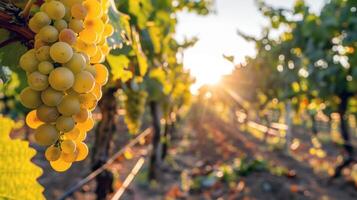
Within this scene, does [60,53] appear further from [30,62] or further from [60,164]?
[60,164]

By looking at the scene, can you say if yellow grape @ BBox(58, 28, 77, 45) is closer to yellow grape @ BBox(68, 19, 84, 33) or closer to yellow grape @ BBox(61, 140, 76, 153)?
yellow grape @ BBox(68, 19, 84, 33)

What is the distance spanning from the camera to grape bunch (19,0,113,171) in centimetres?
80

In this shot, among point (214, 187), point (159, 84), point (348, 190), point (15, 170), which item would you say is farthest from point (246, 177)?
point (15, 170)

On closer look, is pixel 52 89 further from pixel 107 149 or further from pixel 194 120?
pixel 194 120

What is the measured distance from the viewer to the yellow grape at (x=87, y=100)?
0.86 m

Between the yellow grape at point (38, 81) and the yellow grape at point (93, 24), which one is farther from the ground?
the yellow grape at point (93, 24)

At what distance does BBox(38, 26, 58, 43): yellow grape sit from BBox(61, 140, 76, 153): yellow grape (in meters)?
0.19

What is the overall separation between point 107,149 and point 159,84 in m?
0.92

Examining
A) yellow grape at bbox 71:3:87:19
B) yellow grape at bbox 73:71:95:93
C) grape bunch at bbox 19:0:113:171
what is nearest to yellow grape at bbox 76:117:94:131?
grape bunch at bbox 19:0:113:171

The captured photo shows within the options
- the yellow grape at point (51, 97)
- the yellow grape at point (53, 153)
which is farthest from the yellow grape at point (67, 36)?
the yellow grape at point (53, 153)

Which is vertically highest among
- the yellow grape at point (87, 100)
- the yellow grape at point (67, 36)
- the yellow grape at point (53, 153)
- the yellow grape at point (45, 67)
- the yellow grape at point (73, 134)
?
the yellow grape at point (67, 36)

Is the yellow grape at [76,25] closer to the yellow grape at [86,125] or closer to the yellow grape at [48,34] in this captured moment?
the yellow grape at [48,34]

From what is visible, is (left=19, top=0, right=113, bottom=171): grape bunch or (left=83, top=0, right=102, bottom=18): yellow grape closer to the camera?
(left=19, top=0, right=113, bottom=171): grape bunch

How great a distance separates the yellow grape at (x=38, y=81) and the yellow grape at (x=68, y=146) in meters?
0.12
